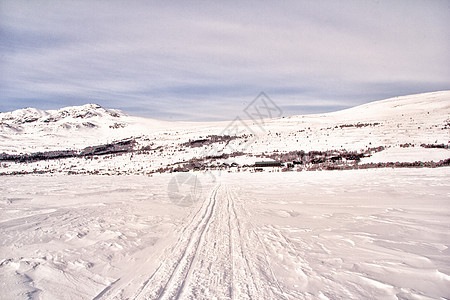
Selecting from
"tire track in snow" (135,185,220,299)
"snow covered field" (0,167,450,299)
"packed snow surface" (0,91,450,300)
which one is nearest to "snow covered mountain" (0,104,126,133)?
"packed snow surface" (0,91,450,300)

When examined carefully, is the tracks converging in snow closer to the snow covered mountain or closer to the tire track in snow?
the tire track in snow

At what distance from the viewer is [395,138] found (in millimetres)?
20516

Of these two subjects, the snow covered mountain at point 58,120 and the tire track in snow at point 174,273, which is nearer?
the tire track in snow at point 174,273

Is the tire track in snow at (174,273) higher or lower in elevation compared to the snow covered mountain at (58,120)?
lower

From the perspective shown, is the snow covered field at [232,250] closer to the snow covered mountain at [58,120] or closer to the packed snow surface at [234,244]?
the packed snow surface at [234,244]

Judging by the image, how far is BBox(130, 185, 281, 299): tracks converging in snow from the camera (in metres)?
2.53

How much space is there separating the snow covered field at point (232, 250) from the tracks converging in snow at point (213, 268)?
1 cm

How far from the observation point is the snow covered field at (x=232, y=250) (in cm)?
259

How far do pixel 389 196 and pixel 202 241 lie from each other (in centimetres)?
577

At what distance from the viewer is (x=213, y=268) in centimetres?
304

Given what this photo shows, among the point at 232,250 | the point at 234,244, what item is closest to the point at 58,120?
the point at 234,244

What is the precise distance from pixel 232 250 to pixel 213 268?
0.63m

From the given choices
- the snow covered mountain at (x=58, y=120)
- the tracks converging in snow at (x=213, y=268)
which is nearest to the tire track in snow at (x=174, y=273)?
the tracks converging in snow at (x=213, y=268)

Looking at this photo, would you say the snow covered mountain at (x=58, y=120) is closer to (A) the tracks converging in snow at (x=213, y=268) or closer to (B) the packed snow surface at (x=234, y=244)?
(B) the packed snow surface at (x=234, y=244)
